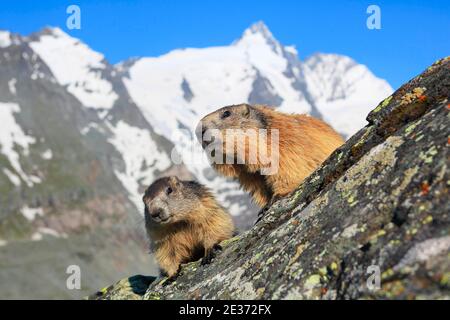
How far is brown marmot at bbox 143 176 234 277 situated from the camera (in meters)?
13.2

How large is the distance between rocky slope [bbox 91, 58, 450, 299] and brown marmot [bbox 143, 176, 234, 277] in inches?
91.5

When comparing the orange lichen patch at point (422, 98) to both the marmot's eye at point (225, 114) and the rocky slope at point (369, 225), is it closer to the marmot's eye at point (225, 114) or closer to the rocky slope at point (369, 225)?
the rocky slope at point (369, 225)

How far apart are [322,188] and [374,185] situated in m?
1.97

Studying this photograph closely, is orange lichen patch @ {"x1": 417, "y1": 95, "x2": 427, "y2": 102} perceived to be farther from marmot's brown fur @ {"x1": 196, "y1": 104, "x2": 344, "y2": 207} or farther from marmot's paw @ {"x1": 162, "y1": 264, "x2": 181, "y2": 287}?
marmot's paw @ {"x1": 162, "y1": 264, "x2": 181, "y2": 287}

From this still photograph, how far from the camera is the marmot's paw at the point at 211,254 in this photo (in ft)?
37.5

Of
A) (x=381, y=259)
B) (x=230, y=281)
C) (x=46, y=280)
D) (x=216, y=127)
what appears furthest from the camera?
(x=46, y=280)

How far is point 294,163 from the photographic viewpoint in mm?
13781

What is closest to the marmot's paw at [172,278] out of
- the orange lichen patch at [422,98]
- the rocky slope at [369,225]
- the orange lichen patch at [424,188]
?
the rocky slope at [369,225]

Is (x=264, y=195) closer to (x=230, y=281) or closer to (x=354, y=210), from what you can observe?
(x=230, y=281)

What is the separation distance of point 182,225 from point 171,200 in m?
0.64

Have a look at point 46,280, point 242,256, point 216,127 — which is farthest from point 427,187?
point 46,280

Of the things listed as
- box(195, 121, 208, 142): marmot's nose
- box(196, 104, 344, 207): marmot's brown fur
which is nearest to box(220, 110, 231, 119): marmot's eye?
box(196, 104, 344, 207): marmot's brown fur

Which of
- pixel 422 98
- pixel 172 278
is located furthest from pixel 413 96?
pixel 172 278
